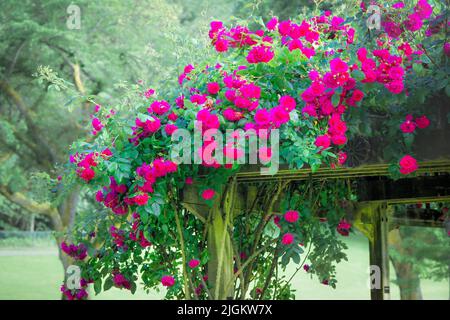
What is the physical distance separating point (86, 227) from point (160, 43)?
21.6 ft

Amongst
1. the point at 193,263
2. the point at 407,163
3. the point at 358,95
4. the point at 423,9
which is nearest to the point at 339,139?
the point at 358,95

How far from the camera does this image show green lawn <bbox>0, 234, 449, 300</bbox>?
14.4 metres

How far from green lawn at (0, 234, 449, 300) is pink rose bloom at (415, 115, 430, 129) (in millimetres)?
11694

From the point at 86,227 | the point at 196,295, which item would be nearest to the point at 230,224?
the point at 196,295

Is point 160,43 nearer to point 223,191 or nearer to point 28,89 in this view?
point 28,89

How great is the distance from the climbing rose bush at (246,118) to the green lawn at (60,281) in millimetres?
10531

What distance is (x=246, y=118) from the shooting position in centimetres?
276

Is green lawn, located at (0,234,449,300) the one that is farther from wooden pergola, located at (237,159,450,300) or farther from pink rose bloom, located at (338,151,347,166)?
pink rose bloom, located at (338,151,347,166)

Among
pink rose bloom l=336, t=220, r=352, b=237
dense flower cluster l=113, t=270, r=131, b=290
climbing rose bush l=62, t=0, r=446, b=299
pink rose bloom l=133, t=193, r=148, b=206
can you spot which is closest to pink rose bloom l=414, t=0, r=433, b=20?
climbing rose bush l=62, t=0, r=446, b=299

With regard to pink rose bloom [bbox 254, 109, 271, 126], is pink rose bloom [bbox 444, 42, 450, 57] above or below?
above

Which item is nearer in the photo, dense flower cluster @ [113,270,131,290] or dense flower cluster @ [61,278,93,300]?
dense flower cluster @ [113,270,131,290]

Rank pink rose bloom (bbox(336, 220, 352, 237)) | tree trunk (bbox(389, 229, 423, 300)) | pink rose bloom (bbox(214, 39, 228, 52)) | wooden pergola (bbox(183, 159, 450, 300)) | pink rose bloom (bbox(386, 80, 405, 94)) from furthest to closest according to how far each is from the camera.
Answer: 1. tree trunk (bbox(389, 229, 423, 300))
2. pink rose bloom (bbox(336, 220, 352, 237))
3. wooden pergola (bbox(183, 159, 450, 300))
4. pink rose bloom (bbox(214, 39, 228, 52))
5. pink rose bloom (bbox(386, 80, 405, 94))

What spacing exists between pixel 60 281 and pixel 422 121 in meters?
14.2

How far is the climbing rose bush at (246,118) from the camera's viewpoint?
263cm
